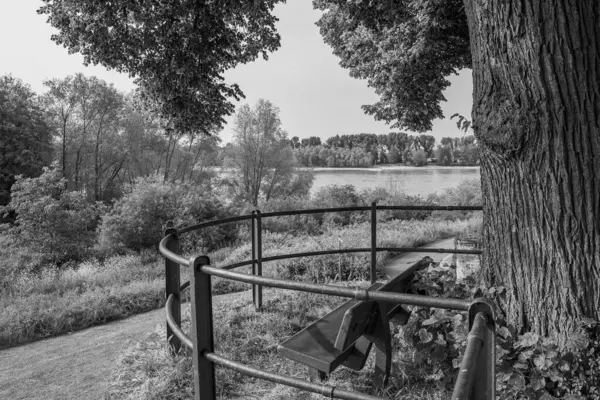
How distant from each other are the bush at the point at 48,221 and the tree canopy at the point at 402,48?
13.7m

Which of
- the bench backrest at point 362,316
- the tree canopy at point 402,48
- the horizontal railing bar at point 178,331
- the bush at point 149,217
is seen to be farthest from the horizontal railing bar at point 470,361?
the bush at point 149,217

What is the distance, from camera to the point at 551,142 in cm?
247

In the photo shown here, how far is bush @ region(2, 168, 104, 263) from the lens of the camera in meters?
17.3

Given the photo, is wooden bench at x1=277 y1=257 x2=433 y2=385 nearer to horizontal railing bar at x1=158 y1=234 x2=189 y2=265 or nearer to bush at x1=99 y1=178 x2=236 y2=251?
horizontal railing bar at x1=158 y1=234 x2=189 y2=265

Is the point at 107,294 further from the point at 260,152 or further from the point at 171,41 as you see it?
the point at 260,152

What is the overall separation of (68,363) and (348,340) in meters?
2.92

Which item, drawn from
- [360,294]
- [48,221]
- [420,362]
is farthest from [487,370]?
[48,221]

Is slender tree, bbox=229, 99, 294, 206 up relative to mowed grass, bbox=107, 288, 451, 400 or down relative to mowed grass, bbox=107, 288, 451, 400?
up

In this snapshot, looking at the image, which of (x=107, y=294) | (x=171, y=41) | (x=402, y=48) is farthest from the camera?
(x=402, y=48)

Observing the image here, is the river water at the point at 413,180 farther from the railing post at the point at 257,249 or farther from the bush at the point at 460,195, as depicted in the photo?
the railing post at the point at 257,249

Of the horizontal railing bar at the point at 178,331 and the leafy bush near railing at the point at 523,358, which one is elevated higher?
the horizontal railing bar at the point at 178,331

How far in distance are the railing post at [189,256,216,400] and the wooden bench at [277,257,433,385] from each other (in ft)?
2.00

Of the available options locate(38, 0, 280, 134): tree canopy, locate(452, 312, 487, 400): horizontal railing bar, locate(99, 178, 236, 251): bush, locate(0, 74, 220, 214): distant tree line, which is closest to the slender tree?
locate(0, 74, 220, 214): distant tree line

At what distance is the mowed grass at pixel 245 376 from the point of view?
282 cm
